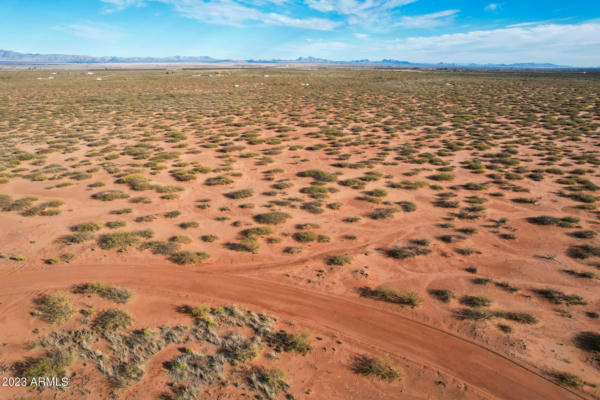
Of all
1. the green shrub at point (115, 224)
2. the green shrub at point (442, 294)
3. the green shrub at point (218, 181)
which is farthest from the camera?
the green shrub at point (218, 181)

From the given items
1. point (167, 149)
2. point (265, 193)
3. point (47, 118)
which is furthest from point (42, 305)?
point (47, 118)

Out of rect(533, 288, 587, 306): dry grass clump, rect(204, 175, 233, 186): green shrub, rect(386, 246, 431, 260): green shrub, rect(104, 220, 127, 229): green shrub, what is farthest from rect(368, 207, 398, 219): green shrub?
rect(104, 220, 127, 229): green shrub

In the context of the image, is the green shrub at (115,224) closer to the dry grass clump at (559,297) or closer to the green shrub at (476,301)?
the green shrub at (476,301)

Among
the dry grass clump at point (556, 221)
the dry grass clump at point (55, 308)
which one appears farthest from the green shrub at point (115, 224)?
the dry grass clump at point (556, 221)

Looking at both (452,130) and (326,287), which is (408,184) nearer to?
(326,287)

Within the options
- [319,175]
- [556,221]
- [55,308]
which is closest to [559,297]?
[556,221]

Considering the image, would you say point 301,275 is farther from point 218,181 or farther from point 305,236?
point 218,181
